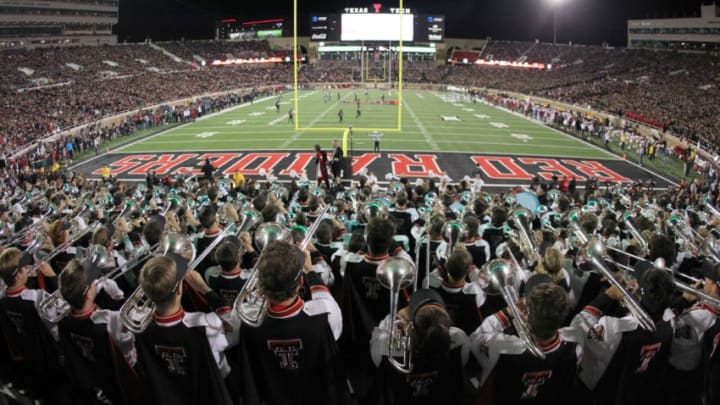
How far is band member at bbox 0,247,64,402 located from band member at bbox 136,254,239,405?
115 cm

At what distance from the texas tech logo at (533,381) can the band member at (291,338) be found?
1023 millimetres

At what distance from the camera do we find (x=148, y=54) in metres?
54.2

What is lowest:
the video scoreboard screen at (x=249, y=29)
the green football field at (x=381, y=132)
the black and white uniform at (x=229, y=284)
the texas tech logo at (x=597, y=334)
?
the texas tech logo at (x=597, y=334)

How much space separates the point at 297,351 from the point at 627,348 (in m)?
1.80

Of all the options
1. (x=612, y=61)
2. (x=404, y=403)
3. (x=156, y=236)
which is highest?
(x=612, y=61)

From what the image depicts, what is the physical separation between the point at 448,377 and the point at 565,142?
83.8 feet

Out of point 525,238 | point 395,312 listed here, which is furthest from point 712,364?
point 395,312

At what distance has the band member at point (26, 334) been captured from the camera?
3.17 m

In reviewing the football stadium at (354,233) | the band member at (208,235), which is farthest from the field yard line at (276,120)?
the band member at (208,235)

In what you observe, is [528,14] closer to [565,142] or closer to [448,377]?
[565,142]

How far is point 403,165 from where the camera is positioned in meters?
19.3

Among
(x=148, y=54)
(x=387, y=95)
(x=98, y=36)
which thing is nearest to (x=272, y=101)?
(x=387, y=95)

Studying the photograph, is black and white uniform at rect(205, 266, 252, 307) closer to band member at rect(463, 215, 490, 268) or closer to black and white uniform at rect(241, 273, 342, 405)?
black and white uniform at rect(241, 273, 342, 405)

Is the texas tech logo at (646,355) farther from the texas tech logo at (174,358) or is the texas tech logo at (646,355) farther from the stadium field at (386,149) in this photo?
the stadium field at (386,149)
